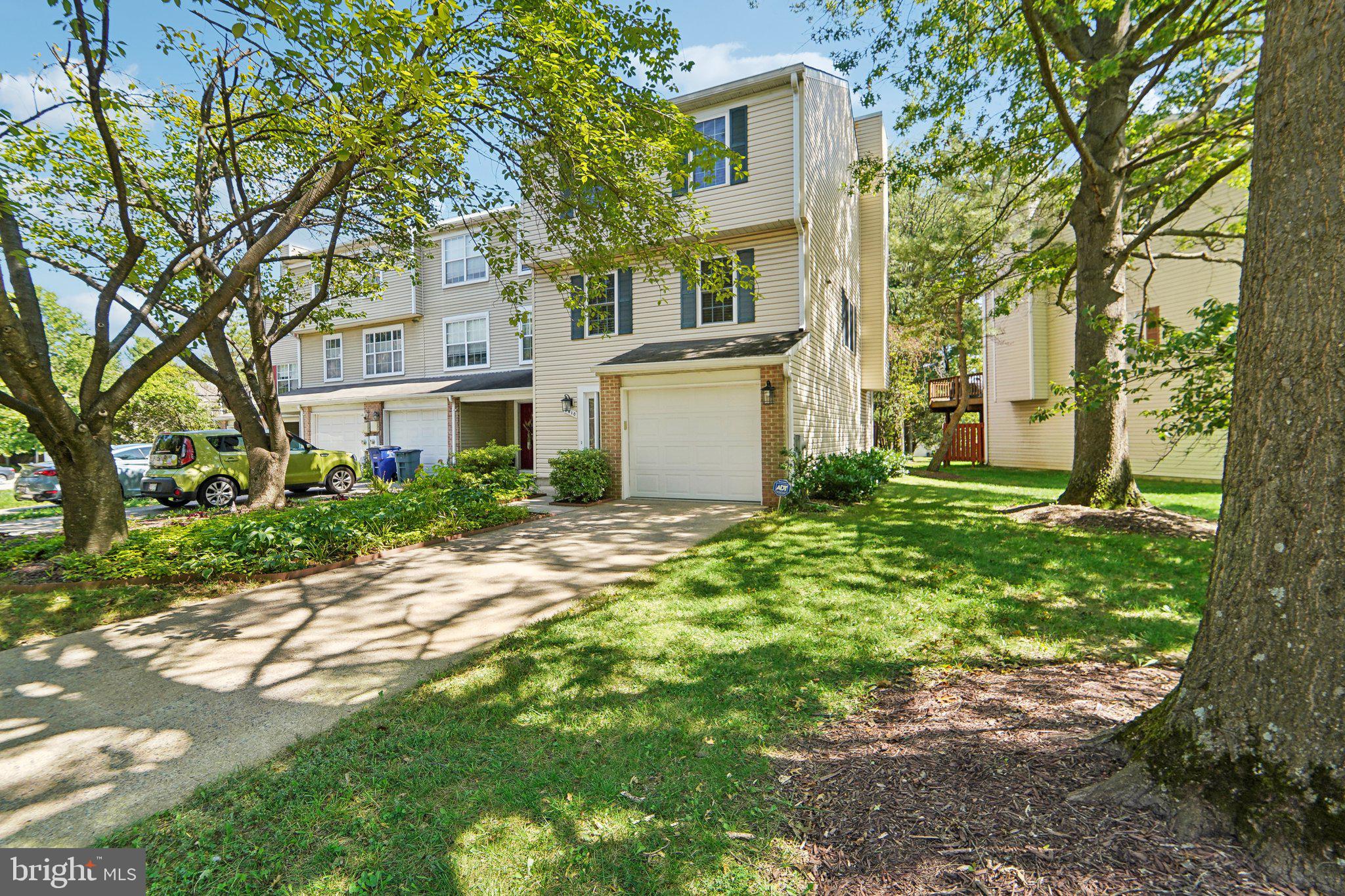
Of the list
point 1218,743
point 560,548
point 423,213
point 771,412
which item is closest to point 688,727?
point 1218,743

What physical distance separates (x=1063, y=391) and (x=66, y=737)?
31.7 feet

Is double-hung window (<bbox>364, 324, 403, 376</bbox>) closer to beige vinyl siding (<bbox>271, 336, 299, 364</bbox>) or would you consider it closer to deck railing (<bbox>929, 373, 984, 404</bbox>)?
beige vinyl siding (<bbox>271, 336, 299, 364</bbox>)

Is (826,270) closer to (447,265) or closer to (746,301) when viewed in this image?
(746,301)

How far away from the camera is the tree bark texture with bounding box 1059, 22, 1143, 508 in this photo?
8539 millimetres

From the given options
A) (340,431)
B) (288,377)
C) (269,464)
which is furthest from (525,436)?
(288,377)

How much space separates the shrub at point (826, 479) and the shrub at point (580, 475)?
383 cm

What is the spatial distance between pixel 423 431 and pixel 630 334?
31.7 ft

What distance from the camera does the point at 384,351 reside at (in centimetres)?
2039

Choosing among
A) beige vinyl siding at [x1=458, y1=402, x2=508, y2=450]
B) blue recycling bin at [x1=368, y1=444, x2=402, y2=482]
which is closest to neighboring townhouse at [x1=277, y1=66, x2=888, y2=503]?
beige vinyl siding at [x1=458, y1=402, x2=508, y2=450]

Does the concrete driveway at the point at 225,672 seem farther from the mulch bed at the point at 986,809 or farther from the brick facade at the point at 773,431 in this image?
the brick facade at the point at 773,431

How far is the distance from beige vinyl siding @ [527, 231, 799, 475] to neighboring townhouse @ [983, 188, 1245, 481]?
6487mm

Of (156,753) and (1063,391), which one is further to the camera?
(1063,391)

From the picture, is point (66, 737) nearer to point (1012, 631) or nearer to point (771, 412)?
point (1012, 631)

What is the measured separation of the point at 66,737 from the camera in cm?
296
